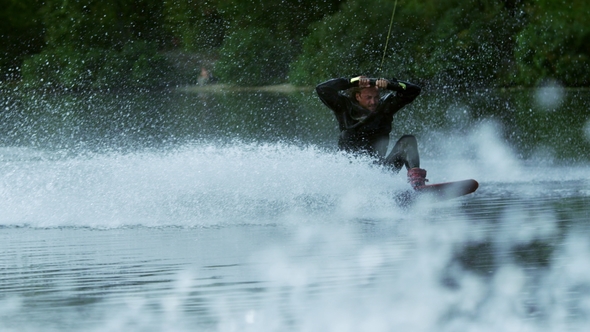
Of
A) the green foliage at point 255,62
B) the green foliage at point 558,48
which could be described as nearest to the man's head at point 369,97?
the green foliage at point 558,48

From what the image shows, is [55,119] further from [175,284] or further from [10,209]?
[175,284]

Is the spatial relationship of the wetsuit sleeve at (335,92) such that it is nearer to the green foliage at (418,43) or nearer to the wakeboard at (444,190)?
the wakeboard at (444,190)

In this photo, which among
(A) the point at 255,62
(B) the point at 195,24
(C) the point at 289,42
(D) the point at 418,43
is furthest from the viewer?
(B) the point at 195,24

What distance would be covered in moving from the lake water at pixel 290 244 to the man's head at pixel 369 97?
19.5 inches

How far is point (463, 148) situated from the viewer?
17125 millimetres

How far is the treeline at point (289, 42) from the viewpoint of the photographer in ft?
125

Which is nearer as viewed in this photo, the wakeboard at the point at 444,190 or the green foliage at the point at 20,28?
the wakeboard at the point at 444,190

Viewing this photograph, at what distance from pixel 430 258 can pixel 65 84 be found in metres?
39.3

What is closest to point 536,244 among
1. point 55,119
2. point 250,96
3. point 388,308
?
point 388,308

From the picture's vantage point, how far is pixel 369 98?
10945 millimetres

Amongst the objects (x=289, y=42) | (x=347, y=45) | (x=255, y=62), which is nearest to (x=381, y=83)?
(x=347, y=45)

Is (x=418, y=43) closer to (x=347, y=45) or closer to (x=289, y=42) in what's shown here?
(x=347, y=45)

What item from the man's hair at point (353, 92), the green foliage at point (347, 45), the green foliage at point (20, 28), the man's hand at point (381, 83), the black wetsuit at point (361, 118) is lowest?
the black wetsuit at point (361, 118)

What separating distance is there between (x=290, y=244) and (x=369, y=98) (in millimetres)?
2596
